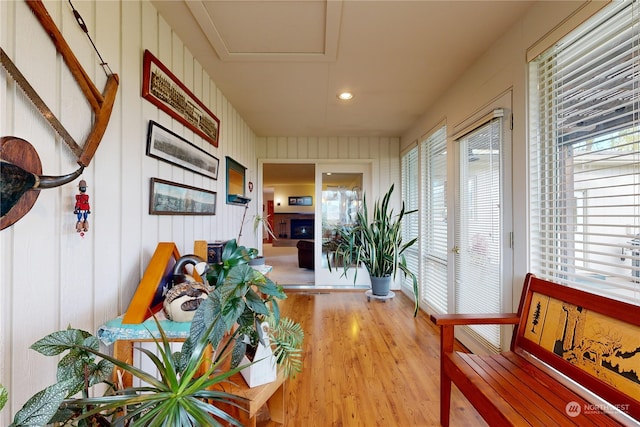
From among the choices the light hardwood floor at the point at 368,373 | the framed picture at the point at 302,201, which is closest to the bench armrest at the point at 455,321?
the light hardwood floor at the point at 368,373

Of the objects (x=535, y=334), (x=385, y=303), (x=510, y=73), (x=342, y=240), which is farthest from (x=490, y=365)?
(x=342, y=240)

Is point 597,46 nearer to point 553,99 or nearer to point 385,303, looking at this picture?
point 553,99

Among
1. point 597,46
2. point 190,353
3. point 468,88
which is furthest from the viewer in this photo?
point 468,88

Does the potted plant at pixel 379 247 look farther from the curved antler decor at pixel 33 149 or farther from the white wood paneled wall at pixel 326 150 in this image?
the curved antler decor at pixel 33 149

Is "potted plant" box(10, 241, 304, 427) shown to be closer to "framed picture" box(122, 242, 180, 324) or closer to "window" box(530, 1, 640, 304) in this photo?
"framed picture" box(122, 242, 180, 324)

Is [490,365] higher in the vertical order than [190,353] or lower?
lower

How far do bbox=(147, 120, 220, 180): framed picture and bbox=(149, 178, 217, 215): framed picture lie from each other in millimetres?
154

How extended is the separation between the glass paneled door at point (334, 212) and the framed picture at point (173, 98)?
226 cm

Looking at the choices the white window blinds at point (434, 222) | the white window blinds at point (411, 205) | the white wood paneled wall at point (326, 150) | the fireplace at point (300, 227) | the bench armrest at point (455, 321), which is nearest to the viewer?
the bench armrest at point (455, 321)

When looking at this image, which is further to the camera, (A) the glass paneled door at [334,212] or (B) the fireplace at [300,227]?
Answer: (B) the fireplace at [300,227]

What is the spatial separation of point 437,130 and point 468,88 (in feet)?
2.18

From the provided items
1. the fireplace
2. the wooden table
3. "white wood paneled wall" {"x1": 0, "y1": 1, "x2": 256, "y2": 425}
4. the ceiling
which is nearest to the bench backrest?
the wooden table

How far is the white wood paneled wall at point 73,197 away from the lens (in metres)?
Result: 0.88

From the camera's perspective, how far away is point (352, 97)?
2904 millimetres
